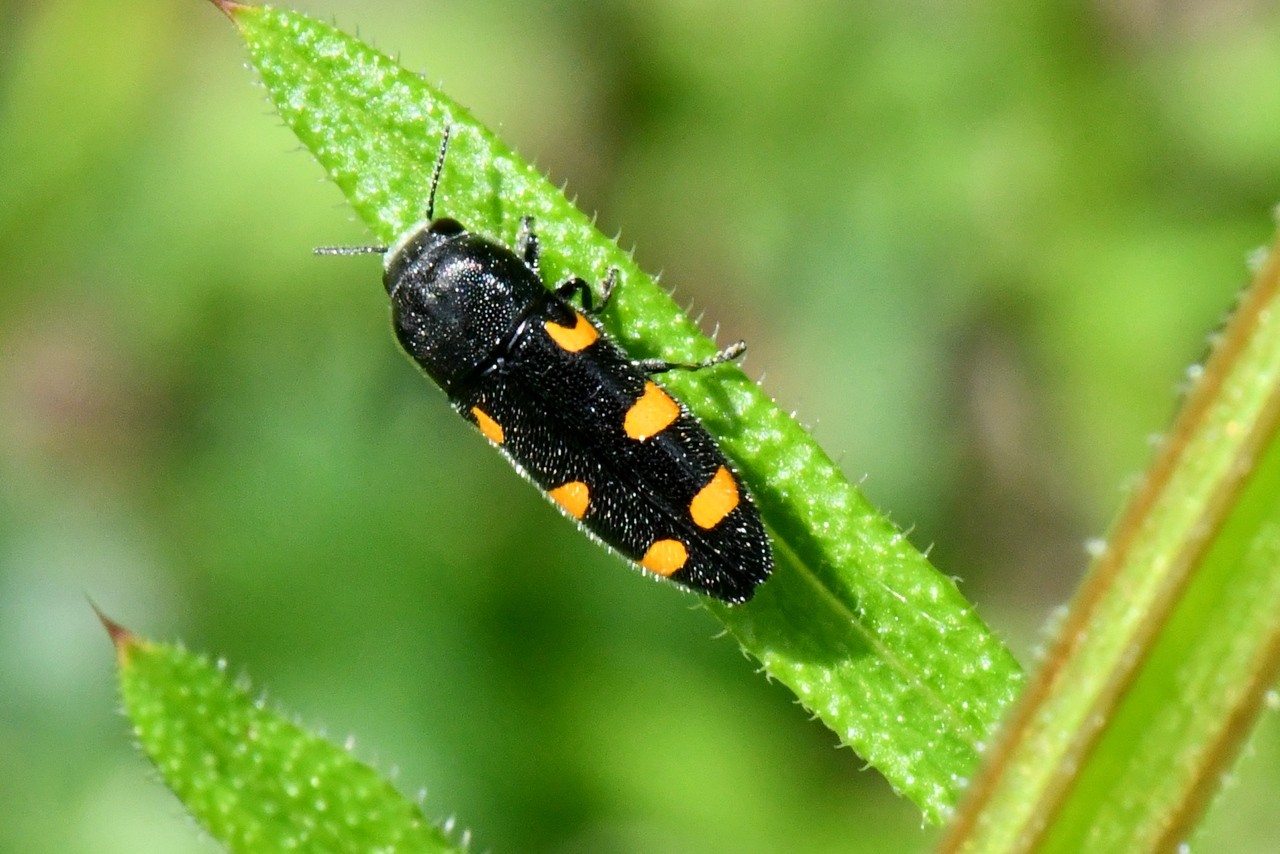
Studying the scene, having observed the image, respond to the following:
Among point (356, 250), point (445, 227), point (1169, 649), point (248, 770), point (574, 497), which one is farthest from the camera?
point (356, 250)

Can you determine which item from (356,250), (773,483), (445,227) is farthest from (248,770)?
(356,250)

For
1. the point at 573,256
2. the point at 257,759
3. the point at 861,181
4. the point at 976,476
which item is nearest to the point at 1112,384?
the point at 976,476

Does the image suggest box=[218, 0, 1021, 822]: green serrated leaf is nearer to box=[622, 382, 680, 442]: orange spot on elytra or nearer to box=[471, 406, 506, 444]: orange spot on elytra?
box=[622, 382, 680, 442]: orange spot on elytra

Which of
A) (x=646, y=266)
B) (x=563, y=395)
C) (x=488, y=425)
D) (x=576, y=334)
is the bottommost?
(x=488, y=425)

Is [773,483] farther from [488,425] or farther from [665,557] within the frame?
[488,425]

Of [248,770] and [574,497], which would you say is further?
[574,497]

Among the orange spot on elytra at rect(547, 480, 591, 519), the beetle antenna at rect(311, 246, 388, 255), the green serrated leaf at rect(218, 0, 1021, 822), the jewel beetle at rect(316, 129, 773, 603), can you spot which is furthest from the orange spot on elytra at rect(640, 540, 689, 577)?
the beetle antenna at rect(311, 246, 388, 255)

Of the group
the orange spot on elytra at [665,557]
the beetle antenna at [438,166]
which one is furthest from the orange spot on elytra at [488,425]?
the beetle antenna at [438,166]

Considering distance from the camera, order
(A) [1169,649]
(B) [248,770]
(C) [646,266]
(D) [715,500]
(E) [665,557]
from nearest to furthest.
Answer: (A) [1169,649] < (B) [248,770] < (D) [715,500] < (E) [665,557] < (C) [646,266]
